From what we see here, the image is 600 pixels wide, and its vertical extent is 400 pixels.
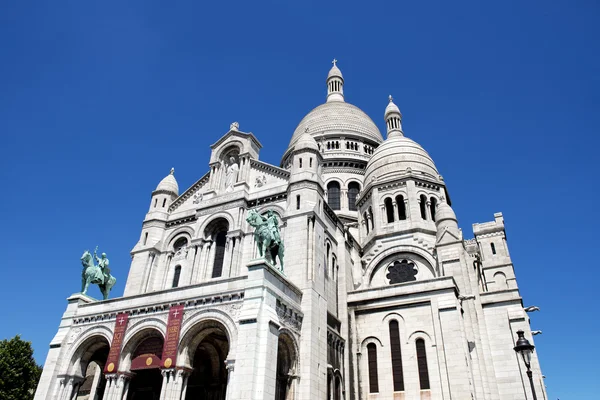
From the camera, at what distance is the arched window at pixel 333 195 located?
49.3m

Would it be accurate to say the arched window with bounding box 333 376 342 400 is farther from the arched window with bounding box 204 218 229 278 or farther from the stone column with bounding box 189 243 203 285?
the stone column with bounding box 189 243 203 285

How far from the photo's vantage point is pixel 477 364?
28.7 meters

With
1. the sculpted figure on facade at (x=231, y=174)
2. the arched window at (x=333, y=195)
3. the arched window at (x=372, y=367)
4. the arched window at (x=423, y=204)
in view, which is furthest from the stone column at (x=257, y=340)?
the arched window at (x=333, y=195)

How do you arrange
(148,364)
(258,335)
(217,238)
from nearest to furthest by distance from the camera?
(258,335), (148,364), (217,238)

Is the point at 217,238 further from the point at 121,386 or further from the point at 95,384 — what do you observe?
the point at 121,386

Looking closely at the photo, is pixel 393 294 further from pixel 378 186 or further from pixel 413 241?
pixel 378 186

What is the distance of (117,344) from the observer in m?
24.5

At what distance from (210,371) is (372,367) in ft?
33.7

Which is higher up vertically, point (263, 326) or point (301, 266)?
point (301, 266)

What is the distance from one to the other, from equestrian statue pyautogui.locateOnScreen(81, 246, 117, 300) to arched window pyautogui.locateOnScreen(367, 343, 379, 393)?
17.5 meters

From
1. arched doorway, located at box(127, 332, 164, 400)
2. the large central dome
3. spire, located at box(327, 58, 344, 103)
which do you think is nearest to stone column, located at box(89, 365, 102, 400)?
arched doorway, located at box(127, 332, 164, 400)

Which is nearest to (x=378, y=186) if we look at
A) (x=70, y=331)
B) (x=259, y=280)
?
(x=259, y=280)

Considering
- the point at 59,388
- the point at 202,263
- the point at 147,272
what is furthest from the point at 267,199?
the point at 59,388

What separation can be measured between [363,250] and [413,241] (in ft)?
14.7
